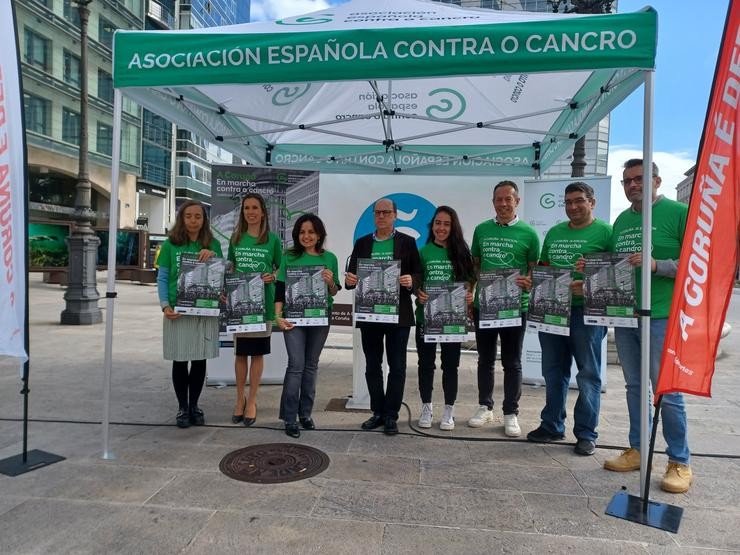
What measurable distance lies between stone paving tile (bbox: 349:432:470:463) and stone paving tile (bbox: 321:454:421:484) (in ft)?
0.38

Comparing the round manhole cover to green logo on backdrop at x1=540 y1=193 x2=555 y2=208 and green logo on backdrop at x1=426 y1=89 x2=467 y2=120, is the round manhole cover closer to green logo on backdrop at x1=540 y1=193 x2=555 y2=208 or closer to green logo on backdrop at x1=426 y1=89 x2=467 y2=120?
green logo on backdrop at x1=426 y1=89 x2=467 y2=120

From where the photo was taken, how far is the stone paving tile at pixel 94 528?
256 cm

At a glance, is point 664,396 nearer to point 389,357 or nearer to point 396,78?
point 389,357

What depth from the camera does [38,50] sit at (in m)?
27.0

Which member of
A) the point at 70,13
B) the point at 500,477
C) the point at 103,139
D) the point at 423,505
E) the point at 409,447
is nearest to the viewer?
the point at 423,505

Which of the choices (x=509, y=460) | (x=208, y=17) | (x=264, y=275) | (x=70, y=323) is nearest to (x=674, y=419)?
(x=509, y=460)

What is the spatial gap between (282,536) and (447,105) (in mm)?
4767

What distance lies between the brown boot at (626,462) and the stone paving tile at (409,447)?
99 centimetres

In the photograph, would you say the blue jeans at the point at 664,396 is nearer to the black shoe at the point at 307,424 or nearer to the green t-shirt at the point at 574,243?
the green t-shirt at the point at 574,243

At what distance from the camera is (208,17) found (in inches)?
2181

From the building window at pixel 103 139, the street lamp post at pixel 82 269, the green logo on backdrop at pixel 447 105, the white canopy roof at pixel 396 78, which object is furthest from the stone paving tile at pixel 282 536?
the building window at pixel 103 139

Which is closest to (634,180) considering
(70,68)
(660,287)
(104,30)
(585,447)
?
(660,287)

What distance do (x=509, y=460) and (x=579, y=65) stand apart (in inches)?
107

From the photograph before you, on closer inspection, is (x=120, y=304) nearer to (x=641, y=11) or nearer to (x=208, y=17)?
(x=641, y=11)
